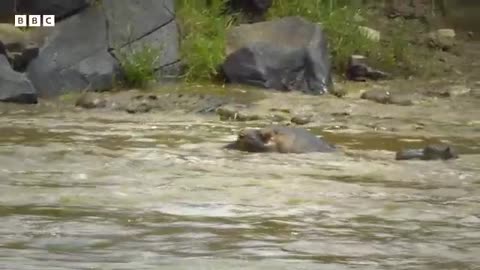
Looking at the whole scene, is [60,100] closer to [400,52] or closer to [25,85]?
[25,85]

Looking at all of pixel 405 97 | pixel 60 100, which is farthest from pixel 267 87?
pixel 60 100

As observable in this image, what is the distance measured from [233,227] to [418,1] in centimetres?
1003

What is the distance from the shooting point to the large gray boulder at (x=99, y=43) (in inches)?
382

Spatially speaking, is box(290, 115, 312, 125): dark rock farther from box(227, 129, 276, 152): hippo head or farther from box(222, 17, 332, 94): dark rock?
box(222, 17, 332, 94): dark rock

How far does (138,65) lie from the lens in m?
9.93

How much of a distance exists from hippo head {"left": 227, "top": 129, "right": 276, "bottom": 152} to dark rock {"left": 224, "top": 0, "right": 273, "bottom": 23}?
505cm

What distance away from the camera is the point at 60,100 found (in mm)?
9391

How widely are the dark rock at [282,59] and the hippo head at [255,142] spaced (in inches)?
132

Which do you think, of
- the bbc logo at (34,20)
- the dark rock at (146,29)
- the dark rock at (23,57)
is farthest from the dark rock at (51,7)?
the dark rock at (23,57)

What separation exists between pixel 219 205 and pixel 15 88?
14.5ft

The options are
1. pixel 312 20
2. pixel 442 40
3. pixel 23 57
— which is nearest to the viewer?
pixel 23 57

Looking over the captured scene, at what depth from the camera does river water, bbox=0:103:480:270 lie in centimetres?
399

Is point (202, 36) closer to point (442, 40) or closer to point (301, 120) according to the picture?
point (301, 120)

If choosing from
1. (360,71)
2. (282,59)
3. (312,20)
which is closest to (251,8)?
(312,20)
